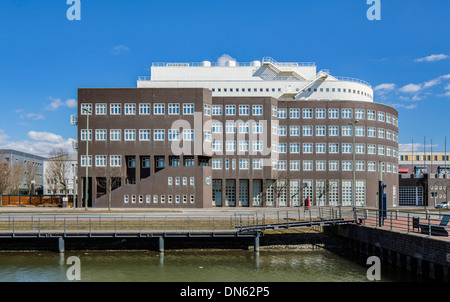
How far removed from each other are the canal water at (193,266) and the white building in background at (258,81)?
4006cm

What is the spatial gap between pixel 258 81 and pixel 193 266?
46.7 metres

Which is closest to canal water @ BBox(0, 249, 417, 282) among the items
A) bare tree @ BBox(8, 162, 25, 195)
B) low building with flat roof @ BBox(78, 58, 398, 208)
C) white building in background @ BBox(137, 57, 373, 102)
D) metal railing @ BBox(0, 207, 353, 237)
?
metal railing @ BBox(0, 207, 353, 237)

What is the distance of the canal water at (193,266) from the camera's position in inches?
926

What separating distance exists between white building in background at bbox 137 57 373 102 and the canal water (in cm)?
4006

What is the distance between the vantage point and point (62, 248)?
101ft

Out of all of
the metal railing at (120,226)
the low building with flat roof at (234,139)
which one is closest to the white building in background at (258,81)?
the low building with flat roof at (234,139)

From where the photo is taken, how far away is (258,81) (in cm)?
6856

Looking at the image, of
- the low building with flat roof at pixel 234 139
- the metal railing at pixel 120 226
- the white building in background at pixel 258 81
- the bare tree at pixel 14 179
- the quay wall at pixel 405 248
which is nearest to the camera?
the quay wall at pixel 405 248

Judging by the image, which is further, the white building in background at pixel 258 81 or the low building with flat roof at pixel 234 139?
the white building in background at pixel 258 81

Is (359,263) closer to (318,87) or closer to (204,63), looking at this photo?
(318,87)

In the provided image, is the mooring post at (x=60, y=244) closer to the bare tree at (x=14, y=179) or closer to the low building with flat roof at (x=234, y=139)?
the low building with flat roof at (x=234, y=139)

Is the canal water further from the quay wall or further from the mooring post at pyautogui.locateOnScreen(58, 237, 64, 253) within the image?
the quay wall

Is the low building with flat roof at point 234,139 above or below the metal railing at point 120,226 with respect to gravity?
above

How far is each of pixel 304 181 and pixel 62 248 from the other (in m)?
41.6
